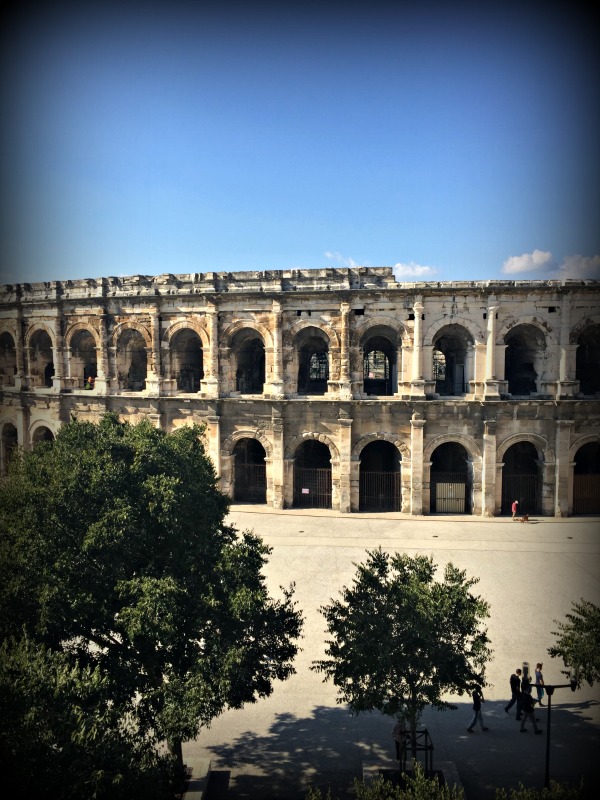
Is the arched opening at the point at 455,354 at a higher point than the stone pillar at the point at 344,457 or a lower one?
higher

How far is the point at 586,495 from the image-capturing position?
84.3ft

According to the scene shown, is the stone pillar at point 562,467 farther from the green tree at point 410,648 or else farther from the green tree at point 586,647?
the green tree at point 410,648

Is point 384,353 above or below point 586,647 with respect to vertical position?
above

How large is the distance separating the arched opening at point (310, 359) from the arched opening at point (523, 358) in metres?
8.81

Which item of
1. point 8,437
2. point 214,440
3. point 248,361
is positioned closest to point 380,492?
point 214,440

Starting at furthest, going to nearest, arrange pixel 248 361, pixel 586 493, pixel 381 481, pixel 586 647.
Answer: pixel 248 361 < pixel 381 481 < pixel 586 493 < pixel 586 647

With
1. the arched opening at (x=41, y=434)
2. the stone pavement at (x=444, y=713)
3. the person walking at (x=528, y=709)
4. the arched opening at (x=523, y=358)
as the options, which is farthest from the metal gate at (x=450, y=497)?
the arched opening at (x=41, y=434)

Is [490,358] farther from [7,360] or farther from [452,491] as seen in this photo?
[7,360]

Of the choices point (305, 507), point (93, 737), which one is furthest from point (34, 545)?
point (305, 507)

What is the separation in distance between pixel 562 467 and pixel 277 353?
13739 mm

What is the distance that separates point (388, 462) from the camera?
92.7ft

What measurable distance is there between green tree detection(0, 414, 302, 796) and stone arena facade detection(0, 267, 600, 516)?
50.4 ft

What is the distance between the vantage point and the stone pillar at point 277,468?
2634 centimetres

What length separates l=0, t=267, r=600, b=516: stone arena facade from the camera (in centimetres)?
2505
